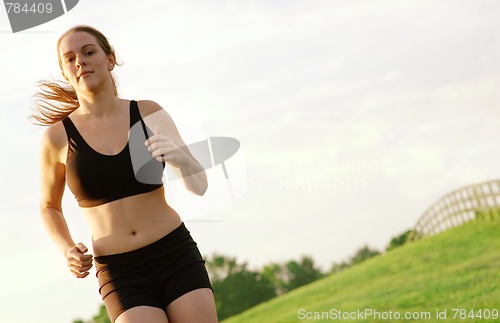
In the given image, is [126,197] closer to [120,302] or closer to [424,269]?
[120,302]

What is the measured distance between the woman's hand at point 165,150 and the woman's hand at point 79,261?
2.03ft

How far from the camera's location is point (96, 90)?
4359 millimetres

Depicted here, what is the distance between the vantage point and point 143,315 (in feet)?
13.4

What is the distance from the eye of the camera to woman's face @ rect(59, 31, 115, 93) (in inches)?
168

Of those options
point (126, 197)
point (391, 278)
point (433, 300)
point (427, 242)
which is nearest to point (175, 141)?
point (126, 197)

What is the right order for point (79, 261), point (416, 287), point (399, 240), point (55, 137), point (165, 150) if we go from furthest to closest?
point (399, 240) → point (416, 287) → point (55, 137) → point (79, 261) → point (165, 150)

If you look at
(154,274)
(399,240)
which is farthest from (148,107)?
(399,240)

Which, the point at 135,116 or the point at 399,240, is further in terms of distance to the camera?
the point at 399,240

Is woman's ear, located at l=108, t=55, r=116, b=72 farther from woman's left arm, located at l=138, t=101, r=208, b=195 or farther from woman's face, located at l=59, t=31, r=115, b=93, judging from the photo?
woman's left arm, located at l=138, t=101, r=208, b=195

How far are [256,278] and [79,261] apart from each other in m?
22.8

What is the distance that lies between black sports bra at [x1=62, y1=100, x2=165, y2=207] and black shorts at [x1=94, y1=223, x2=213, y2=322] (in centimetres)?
30

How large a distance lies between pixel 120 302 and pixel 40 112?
130cm

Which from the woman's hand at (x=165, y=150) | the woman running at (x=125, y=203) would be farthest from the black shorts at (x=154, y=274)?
the woman's hand at (x=165, y=150)

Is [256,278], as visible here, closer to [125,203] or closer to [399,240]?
[399,240]
